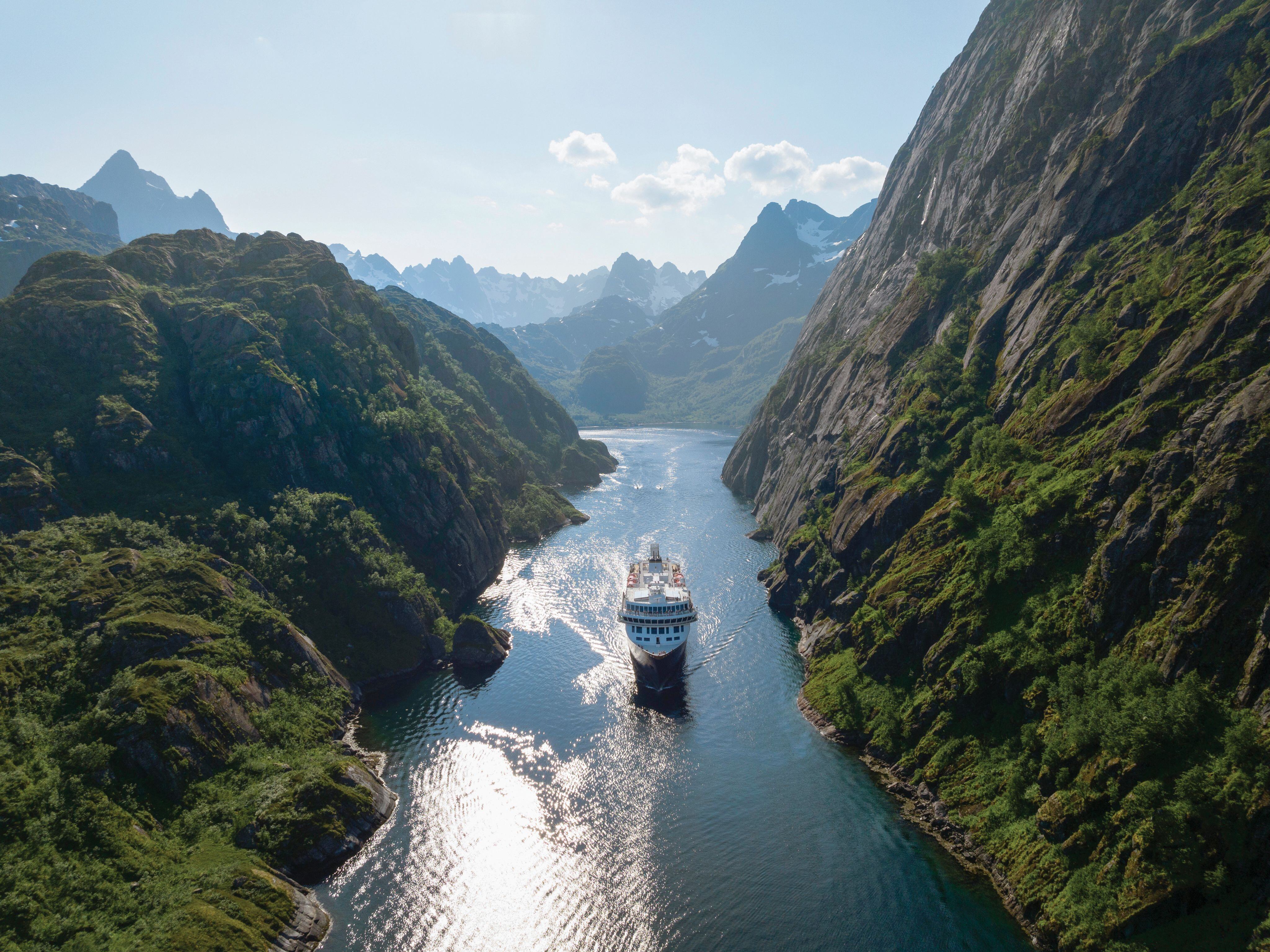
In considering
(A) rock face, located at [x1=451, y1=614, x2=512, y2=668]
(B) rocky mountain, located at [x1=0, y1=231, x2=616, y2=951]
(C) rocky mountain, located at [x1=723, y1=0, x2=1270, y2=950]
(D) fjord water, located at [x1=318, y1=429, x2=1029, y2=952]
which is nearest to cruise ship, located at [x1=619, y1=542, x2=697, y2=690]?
(D) fjord water, located at [x1=318, y1=429, x2=1029, y2=952]

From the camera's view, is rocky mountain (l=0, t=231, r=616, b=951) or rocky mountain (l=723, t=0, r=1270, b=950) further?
rocky mountain (l=0, t=231, r=616, b=951)

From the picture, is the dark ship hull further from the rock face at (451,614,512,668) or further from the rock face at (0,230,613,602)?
the rock face at (0,230,613,602)

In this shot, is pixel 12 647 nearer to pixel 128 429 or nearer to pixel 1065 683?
pixel 128 429

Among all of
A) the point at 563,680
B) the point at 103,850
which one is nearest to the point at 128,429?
the point at 103,850

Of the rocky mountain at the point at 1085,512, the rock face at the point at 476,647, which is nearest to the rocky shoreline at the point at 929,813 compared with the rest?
the rocky mountain at the point at 1085,512

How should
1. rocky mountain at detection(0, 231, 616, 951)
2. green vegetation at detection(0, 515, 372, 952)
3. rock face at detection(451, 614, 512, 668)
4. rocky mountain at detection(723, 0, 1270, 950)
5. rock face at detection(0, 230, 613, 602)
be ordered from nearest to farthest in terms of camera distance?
rocky mountain at detection(723, 0, 1270, 950), green vegetation at detection(0, 515, 372, 952), rocky mountain at detection(0, 231, 616, 951), rock face at detection(0, 230, 613, 602), rock face at detection(451, 614, 512, 668)

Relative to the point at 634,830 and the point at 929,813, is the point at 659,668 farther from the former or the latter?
the point at 929,813

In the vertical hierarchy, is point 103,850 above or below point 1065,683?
below
